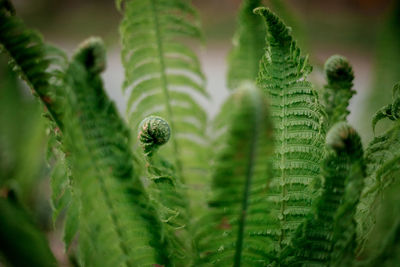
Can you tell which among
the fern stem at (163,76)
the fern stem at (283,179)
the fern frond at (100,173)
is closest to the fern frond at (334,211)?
the fern stem at (283,179)

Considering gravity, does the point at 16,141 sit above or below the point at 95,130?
above

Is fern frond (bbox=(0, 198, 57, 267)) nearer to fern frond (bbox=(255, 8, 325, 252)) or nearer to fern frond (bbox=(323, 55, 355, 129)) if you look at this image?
fern frond (bbox=(255, 8, 325, 252))

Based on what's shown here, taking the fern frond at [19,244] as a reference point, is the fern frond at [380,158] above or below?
above

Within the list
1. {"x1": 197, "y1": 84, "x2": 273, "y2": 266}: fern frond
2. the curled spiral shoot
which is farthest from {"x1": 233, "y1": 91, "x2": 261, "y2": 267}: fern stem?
the curled spiral shoot

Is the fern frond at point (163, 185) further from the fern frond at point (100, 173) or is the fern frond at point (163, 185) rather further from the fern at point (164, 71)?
the fern at point (164, 71)

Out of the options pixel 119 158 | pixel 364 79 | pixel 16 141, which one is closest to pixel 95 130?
pixel 119 158

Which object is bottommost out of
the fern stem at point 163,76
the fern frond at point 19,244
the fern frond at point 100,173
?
the fern frond at point 19,244

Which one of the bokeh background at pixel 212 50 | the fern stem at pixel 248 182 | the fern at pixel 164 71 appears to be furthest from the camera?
the bokeh background at pixel 212 50

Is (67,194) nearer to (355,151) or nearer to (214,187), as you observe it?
(214,187)
